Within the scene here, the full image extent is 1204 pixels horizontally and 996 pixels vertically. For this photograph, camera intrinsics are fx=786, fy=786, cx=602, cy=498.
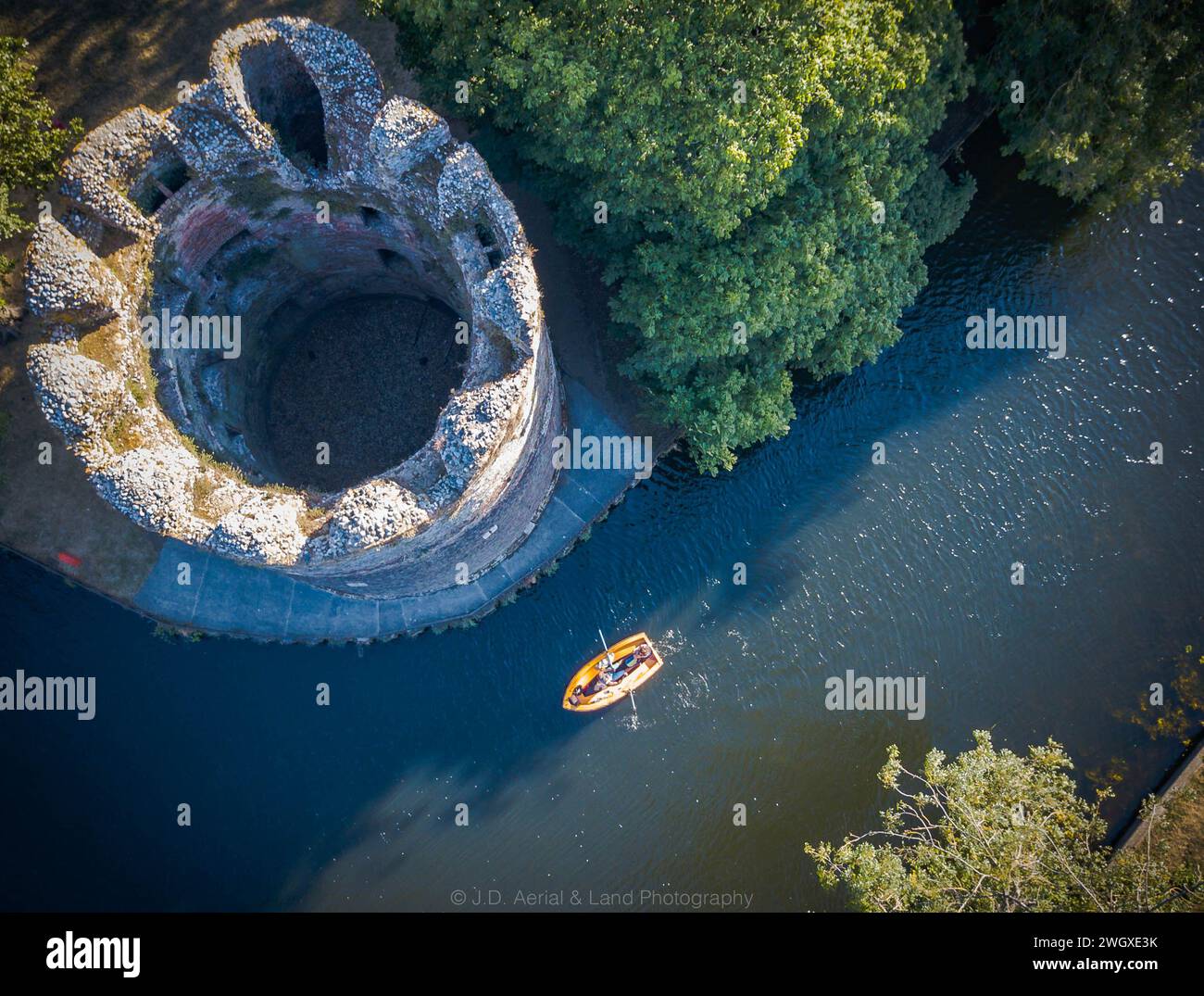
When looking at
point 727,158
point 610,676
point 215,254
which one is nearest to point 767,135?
point 727,158

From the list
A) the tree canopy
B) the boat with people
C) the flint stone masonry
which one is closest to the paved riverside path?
the boat with people

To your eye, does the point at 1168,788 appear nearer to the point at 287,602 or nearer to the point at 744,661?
the point at 744,661

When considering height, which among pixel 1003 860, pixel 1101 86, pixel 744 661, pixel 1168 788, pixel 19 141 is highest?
pixel 1101 86

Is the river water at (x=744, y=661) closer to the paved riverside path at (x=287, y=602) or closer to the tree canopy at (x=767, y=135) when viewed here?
the paved riverside path at (x=287, y=602)

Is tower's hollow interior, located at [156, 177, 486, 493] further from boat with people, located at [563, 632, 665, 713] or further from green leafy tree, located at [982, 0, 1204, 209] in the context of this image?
green leafy tree, located at [982, 0, 1204, 209]

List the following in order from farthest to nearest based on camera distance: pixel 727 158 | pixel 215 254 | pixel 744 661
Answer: pixel 744 661 < pixel 215 254 < pixel 727 158
